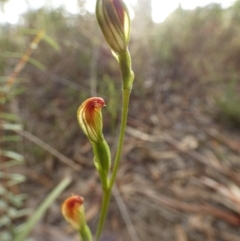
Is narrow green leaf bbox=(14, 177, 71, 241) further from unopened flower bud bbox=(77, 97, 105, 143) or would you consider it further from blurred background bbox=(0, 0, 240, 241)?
unopened flower bud bbox=(77, 97, 105, 143)

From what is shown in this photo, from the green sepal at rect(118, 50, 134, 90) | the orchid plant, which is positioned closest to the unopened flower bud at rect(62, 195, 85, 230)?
the orchid plant

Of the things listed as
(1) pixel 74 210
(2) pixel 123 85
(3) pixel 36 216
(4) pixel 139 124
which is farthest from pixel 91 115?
(4) pixel 139 124

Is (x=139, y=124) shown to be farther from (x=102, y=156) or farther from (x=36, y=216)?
(x=102, y=156)

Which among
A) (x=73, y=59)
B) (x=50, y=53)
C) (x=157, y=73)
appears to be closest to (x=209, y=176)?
(x=157, y=73)

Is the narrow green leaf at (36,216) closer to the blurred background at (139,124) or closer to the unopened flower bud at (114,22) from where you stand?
the blurred background at (139,124)

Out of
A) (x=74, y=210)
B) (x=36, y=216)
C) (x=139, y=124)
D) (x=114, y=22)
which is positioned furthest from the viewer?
(x=139, y=124)

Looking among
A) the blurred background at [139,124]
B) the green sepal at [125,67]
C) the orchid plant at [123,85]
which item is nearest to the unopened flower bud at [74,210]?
the orchid plant at [123,85]

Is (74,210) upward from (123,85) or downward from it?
downward

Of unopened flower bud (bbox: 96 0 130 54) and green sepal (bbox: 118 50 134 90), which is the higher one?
unopened flower bud (bbox: 96 0 130 54)

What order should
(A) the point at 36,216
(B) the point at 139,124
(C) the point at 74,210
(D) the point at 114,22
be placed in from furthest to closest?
1. (B) the point at 139,124
2. (A) the point at 36,216
3. (C) the point at 74,210
4. (D) the point at 114,22
